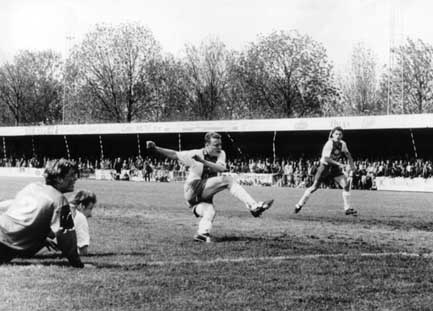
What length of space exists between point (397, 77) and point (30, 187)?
5310cm

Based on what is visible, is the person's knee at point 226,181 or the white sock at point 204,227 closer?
the white sock at point 204,227

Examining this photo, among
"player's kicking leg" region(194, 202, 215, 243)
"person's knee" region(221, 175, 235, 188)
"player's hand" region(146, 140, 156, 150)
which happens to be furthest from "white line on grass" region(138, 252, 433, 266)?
"person's knee" region(221, 175, 235, 188)

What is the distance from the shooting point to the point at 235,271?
738cm

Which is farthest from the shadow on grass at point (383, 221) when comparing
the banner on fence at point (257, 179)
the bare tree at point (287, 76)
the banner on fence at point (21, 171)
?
the bare tree at point (287, 76)

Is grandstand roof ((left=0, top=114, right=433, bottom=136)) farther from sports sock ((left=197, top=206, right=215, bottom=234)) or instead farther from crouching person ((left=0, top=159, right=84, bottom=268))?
crouching person ((left=0, top=159, right=84, bottom=268))

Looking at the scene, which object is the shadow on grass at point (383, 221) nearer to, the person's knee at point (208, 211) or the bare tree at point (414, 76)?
the person's knee at point (208, 211)

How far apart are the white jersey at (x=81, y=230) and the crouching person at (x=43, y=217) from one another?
1.25 meters

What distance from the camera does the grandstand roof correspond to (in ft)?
118

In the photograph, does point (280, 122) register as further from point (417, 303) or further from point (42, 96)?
point (42, 96)

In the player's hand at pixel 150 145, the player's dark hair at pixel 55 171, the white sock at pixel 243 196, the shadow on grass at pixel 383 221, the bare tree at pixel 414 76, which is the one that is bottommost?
the shadow on grass at pixel 383 221

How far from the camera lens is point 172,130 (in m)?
46.2

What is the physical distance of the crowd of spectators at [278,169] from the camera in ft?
115

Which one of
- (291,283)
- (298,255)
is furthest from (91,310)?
(298,255)

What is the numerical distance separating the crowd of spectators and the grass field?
22.8 metres
